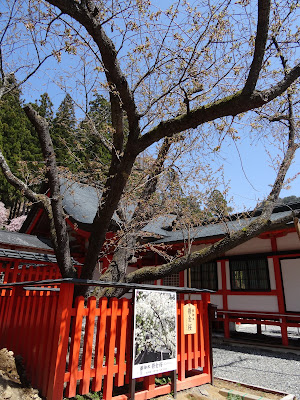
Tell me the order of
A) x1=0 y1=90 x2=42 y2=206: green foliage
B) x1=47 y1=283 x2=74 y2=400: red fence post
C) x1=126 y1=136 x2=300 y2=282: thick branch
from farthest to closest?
x1=0 y1=90 x2=42 y2=206: green foliage
x1=126 y1=136 x2=300 y2=282: thick branch
x1=47 y1=283 x2=74 y2=400: red fence post

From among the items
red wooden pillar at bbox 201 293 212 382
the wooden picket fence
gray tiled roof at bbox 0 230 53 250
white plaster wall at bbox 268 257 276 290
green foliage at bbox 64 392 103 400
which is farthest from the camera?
white plaster wall at bbox 268 257 276 290

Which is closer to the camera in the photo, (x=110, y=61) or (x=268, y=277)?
(x=110, y=61)

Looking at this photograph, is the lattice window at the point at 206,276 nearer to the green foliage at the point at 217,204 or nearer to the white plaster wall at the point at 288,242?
the white plaster wall at the point at 288,242

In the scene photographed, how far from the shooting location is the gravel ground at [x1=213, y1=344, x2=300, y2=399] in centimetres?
500

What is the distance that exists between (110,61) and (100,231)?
239 centimetres

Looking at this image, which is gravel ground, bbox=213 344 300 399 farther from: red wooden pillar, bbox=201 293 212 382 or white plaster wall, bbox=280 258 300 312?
white plaster wall, bbox=280 258 300 312

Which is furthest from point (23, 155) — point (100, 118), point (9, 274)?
point (100, 118)

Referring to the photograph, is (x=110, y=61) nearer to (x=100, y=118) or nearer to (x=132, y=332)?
(x=100, y=118)

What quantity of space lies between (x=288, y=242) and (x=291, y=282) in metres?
1.22

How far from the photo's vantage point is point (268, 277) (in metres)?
9.19

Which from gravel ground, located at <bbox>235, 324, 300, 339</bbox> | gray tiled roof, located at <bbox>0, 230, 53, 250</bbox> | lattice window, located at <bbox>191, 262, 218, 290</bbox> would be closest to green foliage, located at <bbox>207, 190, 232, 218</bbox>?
lattice window, located at <bbox>191, 262, 218, 290</bbox>

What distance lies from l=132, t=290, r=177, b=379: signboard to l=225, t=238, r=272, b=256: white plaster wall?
257 inches

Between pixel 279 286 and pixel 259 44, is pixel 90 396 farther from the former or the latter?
pixel 279 286

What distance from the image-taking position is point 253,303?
9211 mm
